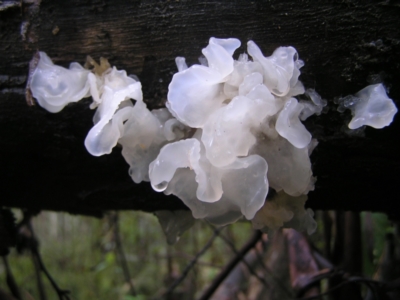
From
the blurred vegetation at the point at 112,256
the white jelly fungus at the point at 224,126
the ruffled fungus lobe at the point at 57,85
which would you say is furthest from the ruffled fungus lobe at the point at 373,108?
the blurred vegetation at the point at 112,256

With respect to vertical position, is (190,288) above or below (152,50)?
below

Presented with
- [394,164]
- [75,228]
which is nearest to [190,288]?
[75,228]

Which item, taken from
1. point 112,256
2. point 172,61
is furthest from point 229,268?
point 112,256

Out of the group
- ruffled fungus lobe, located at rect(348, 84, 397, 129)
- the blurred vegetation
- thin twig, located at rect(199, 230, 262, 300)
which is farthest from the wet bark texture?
the blurred vegetation

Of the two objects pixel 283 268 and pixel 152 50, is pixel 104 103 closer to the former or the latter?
pixel 152 50

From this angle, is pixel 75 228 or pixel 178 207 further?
pixel 75 228

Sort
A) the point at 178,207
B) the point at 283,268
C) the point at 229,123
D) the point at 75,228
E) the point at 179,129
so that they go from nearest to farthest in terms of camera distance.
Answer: the point at 229,123 < the point at 179,129 < the point at 178,207 < the point at 283,268 < the point at 75,228

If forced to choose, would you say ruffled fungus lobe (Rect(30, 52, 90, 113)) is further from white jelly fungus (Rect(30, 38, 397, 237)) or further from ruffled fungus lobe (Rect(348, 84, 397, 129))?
ruffled fungus lobe (Rect(348, 84, 397, 129))

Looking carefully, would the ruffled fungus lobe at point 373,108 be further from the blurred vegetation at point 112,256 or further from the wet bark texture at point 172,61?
the blurred vegetation at point 112,256
